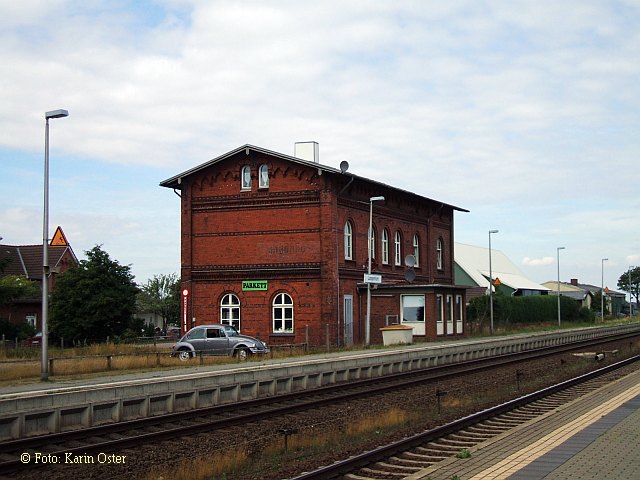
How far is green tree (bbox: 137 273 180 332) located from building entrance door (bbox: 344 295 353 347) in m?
54.5

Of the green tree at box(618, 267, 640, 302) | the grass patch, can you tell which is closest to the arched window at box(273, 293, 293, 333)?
the grass patch

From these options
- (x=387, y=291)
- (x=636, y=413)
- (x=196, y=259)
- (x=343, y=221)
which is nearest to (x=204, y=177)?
(x=196, y=259)

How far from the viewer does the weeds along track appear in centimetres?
1191

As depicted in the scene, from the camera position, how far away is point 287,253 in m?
40.8

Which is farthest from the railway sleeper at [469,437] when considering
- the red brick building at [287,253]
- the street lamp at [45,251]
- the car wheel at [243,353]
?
the red brick building at [287,253]

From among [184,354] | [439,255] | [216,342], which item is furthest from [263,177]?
[439,255]

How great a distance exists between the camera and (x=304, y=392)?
774 inches

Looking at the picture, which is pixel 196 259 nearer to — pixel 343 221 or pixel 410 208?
pixel 343 221

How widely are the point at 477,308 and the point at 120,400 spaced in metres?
50.1

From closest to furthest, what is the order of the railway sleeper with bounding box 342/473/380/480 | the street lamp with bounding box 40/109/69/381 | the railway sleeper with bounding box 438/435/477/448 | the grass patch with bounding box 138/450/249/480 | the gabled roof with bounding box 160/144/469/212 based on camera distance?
the railway sleeper with bounding box 342/473/380/480, the grass patch with bounding box 138/450/249/480, the railway sleeper with bounding box 438/435/477/448, the street lamp with bounding box 40/109/69/381, the gabled roof with bounding box 160/144/469/212

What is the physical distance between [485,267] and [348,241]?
53.3 m

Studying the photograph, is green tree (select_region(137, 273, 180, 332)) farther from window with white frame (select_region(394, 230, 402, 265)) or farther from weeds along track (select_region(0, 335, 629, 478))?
weeds along track (select_region(0, 335, 629, 478))

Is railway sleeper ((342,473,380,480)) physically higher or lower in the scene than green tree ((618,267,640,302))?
lower

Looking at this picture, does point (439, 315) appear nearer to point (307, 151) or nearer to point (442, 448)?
point (307, 151)
